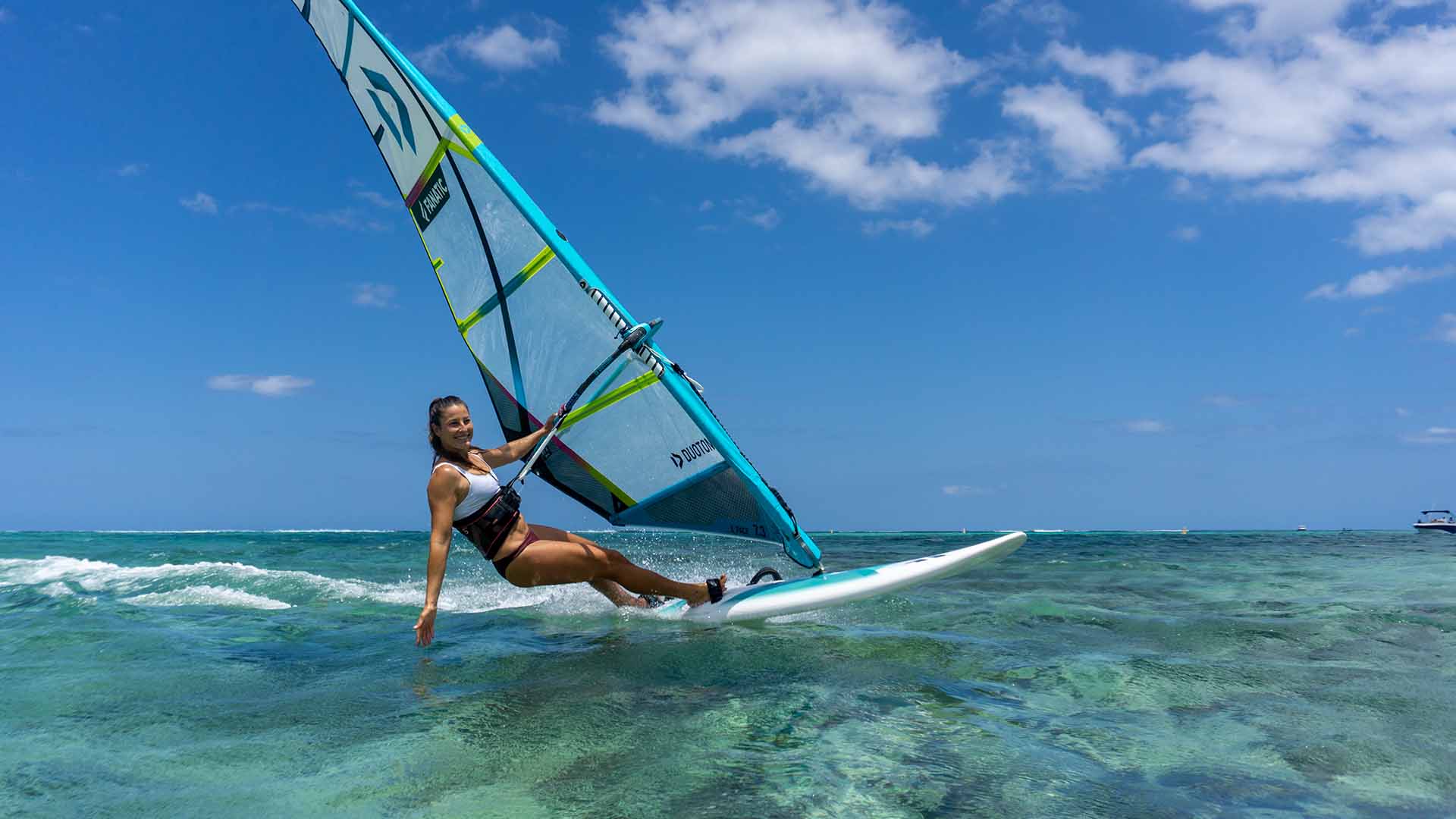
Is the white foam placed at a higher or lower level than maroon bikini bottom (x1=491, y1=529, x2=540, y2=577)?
lower

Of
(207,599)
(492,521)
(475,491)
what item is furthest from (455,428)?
(207,599)

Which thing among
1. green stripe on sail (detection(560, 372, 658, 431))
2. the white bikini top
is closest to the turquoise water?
the white bikini top

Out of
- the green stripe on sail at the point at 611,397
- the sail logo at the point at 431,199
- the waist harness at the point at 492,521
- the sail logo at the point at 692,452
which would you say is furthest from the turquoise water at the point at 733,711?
the sail logo at the point at 431,199

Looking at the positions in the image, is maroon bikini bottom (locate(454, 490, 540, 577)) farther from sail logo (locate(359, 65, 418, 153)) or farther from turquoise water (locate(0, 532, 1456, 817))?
sail logo (locate(359, 65, 418, 153))

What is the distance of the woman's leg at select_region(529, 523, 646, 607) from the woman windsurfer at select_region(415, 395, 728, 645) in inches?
0.4

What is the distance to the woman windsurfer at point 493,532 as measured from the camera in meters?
4.76

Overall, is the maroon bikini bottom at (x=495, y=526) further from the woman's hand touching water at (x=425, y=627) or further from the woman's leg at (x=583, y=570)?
the woman's hand touching water at (x=425, y=627)

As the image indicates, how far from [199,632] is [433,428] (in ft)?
9.67

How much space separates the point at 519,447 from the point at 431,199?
2.04m

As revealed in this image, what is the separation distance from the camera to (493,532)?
5121 mm

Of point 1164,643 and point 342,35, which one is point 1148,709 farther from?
point 342,35

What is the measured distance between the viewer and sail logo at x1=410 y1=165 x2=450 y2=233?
20.2ft

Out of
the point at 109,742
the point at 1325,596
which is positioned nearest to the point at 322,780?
the point at 109,742

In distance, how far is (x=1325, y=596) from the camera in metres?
8.63
